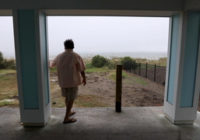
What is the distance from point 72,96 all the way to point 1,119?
1.46 m

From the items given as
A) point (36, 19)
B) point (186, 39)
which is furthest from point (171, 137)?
point (36, 19)

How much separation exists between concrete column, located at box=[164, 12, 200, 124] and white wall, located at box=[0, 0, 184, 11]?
302 mm

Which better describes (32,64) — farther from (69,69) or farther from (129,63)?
(129,63)

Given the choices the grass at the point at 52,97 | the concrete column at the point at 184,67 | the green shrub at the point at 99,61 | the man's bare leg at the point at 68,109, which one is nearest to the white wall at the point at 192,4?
the concrete column at the point at 184,67

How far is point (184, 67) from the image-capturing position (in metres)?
2.41

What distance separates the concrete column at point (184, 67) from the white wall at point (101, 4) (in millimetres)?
302

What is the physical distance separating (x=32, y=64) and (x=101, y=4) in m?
1.48

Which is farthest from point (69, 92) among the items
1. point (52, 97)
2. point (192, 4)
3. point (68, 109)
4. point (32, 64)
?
point (192, 4)

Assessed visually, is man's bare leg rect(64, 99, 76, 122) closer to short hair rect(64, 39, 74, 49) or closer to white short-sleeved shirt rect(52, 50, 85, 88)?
white short-sleeved shirt rect(52, 50, 85, 88)

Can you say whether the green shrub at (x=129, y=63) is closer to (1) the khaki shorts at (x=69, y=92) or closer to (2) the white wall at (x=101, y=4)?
(2) the white wall at (x=101, y=4)

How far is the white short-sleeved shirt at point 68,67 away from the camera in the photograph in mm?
2342

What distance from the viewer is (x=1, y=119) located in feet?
8.74

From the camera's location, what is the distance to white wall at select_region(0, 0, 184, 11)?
2.17m

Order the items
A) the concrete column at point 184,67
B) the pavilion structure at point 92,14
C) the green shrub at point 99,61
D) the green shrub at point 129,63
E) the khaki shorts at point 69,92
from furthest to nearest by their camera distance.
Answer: the green shrub at point 129,63, the green shrub at point 99,61, the khaki shorts at point 69,92, the concrete column at point 184,67, the pavilion structure at point 92,14
